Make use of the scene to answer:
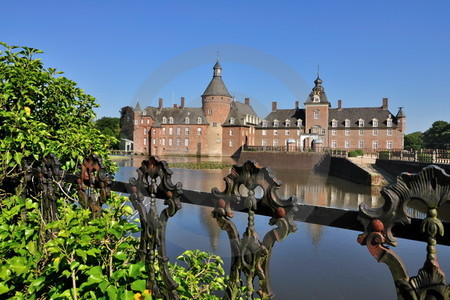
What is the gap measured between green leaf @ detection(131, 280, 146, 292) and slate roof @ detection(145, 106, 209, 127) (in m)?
70.8

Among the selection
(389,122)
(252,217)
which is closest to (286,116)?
(389,122)

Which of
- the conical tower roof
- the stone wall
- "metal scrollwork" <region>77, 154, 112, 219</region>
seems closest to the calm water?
"metal scrollwork" <region>77, 154, 112, 219</region>

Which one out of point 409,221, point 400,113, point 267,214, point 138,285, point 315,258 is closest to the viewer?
point 409,221

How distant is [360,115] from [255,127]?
2022cm

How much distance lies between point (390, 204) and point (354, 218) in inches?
9.6

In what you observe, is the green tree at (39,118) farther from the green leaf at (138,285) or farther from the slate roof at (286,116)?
the slate roof at (286,116)

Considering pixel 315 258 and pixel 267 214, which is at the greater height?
pixel 267 214

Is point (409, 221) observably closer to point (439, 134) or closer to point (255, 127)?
point (255, 127)

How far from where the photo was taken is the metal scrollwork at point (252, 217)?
1.98m

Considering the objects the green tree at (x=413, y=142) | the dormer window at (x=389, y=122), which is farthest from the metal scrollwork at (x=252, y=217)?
the green tree at (x=413, y=142)

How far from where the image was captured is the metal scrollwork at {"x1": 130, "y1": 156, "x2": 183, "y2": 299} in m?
2.49

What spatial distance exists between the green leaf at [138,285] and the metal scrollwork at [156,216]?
7cm

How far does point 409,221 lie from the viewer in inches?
62.0

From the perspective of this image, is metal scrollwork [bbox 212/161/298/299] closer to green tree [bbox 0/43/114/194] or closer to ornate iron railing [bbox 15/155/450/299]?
ornate iron railing [bbox 15/155/450/299]
